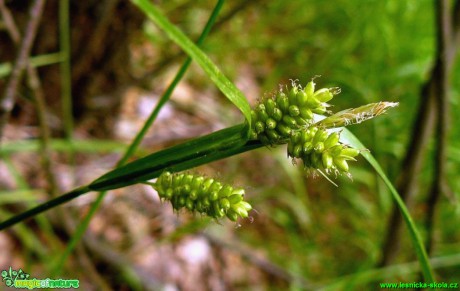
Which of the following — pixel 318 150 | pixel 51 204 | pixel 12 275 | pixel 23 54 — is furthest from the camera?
pixel 12 275

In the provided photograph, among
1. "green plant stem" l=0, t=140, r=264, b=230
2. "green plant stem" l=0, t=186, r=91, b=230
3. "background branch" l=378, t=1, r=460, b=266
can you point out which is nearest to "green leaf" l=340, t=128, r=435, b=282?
"green plant stem" l=0, t=140, r=264, b=230

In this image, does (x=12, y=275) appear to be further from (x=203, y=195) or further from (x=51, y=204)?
(x=203, y=195)

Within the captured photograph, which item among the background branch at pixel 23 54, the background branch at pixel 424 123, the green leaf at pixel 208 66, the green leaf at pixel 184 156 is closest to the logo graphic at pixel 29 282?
the background branch at pixel 23 54

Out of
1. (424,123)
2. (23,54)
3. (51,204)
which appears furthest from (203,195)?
(424,123)

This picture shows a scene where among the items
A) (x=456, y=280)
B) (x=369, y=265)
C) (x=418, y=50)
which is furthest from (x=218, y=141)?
(x=418, y=50)

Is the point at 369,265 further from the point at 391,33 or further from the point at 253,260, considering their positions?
the point at 391,33
